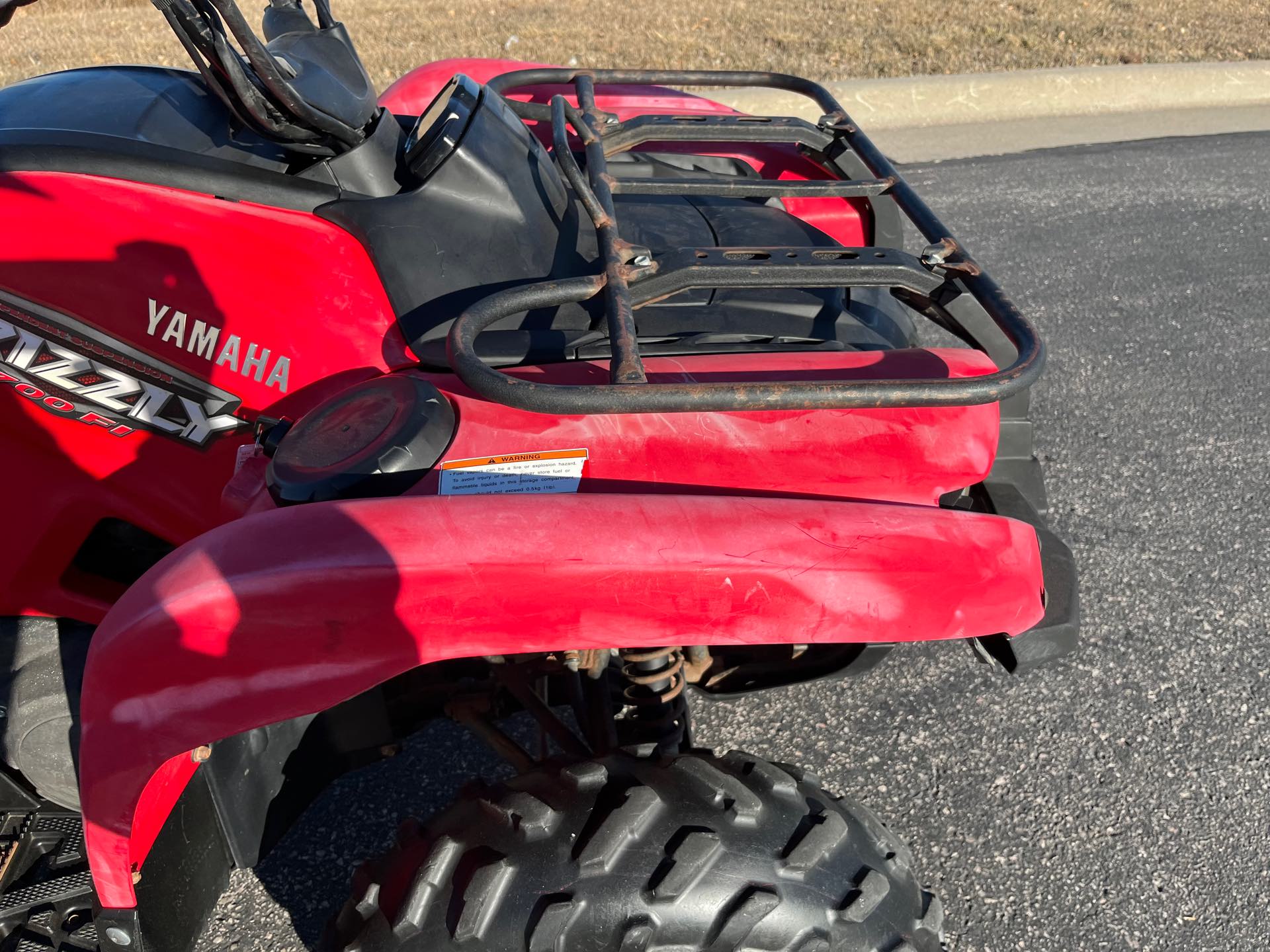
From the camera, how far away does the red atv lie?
123 cm

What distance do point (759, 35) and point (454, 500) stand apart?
270 inches

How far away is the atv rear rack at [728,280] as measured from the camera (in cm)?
126

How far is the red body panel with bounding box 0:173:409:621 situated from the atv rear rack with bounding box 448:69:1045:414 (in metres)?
0.28

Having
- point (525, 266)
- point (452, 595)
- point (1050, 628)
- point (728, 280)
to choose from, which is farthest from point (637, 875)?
point (525, 266)

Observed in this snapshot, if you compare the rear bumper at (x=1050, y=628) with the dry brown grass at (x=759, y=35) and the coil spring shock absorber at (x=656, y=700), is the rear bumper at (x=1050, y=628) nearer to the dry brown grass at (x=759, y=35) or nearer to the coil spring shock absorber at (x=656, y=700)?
the coil spring shock absorber at (x=656, y=700)

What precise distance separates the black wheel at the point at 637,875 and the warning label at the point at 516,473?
1.20 ft

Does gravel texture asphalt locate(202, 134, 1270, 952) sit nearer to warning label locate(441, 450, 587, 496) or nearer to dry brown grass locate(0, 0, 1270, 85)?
warning label locate(441, 450, 587, 496)

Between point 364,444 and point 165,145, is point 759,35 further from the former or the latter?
point 364,444

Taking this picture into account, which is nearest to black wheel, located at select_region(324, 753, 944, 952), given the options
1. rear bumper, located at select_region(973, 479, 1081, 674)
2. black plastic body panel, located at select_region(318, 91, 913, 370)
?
rear bumper, located at select_region(973, 479, 1081, 674)

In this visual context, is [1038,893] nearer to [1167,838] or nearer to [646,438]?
[1167,838]

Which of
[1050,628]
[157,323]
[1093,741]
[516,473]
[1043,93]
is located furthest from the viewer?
[1043,93]

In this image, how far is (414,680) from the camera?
1.84 metres

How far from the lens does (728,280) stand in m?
1.50

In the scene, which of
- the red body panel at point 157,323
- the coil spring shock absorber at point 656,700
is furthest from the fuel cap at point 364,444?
the coil spring shock absorber at point 656,700
